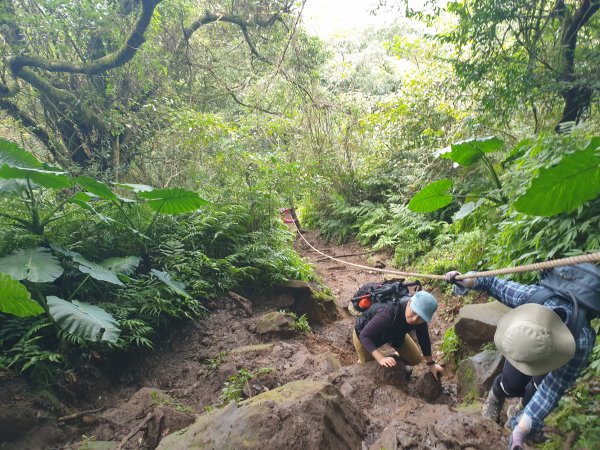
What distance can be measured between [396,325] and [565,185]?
1.80 metres

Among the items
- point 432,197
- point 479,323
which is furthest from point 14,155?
point 479,323

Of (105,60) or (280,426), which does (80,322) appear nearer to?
(280,426)

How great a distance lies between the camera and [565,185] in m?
2.44

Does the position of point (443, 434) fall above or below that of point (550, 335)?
below

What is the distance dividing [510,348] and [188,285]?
12.9ft

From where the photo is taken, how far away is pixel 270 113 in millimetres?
9281

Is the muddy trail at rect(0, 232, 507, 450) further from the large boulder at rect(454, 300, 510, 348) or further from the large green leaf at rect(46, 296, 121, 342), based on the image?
the large green leaf at rect(46, 296, 121, 342)

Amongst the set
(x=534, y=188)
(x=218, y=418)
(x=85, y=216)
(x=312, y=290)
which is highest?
(x=534, y=188)

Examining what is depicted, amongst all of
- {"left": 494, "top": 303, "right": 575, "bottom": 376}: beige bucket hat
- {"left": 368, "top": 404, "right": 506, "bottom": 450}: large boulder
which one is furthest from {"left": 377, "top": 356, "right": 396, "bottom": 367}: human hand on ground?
{"left": 494, "top": 303, "right": 575, "bottom": 376}: beige bucket hat

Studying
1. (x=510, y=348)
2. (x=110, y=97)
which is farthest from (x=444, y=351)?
(x=110, y=97)

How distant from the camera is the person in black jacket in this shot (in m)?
3.03

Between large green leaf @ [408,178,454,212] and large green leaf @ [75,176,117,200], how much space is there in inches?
149

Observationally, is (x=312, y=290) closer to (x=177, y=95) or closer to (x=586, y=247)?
(x=586, y=247)

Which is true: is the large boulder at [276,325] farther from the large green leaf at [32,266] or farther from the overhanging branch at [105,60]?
the overhanging branch at [105,60]
